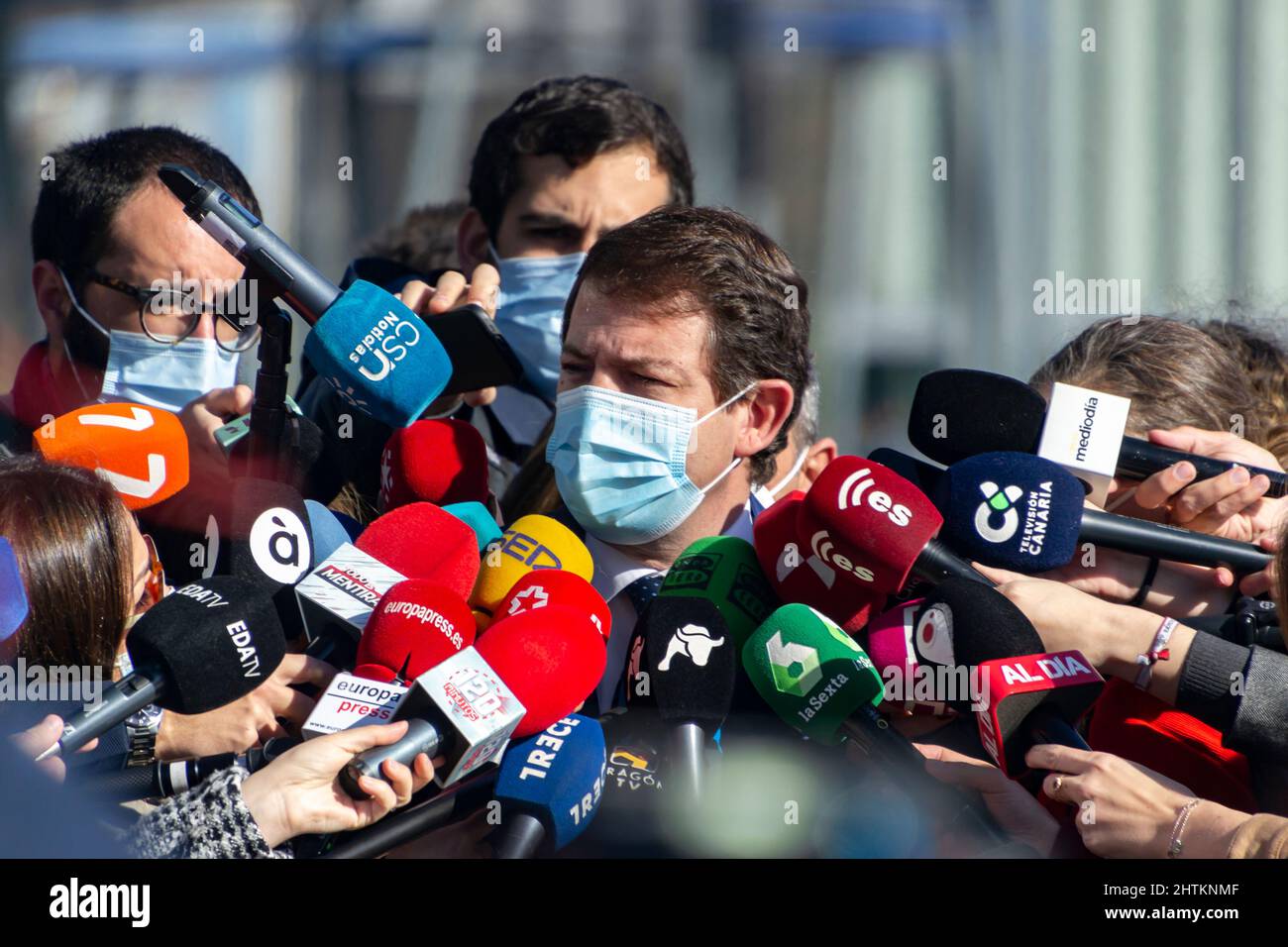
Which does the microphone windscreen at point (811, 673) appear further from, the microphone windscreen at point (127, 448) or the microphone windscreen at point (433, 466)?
the microphone windscreen at point (127, 448)

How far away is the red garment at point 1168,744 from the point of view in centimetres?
231

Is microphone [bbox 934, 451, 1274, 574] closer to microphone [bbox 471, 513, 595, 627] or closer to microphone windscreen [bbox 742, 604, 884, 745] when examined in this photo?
microphone windscreen [bbox 742, 604, 884, 745]

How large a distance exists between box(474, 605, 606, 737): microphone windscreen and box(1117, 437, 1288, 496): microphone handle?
3.47 ft

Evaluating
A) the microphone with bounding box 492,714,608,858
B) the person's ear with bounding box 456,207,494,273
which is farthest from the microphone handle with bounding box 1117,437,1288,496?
the person's ear with bounding box 456,207,494,273

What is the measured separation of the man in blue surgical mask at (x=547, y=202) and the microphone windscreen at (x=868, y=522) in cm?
126

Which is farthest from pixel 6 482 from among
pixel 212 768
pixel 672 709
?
pixel 672 709

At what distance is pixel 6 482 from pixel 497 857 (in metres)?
1.01

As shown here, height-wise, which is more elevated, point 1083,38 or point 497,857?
point 1083,38

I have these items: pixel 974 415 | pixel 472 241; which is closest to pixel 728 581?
pixel 974 415

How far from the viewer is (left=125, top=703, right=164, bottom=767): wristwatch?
2219 mm

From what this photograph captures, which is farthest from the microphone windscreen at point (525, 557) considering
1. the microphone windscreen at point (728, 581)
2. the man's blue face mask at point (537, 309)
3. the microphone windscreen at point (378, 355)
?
the man's blue face mask at point (537, 309)

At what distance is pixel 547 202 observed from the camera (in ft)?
11.8

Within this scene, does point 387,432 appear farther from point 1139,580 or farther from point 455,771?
point 1139,580

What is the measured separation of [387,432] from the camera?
3025 mm
